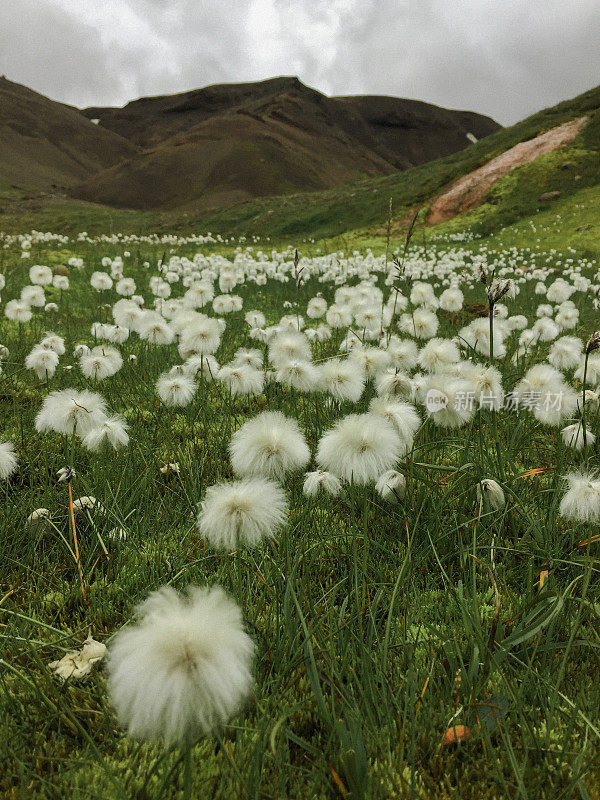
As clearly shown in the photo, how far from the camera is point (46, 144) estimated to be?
107 m

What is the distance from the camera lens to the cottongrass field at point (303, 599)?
3.76 ft

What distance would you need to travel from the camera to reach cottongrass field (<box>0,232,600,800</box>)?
1.15 metres

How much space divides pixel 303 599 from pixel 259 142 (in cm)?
9683

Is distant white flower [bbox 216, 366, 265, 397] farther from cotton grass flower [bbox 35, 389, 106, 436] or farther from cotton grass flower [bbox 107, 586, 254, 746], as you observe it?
cotton grass flower [bbox 107, 586, 254, 746]

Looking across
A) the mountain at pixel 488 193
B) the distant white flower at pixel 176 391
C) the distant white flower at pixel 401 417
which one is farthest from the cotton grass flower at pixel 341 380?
the mountain at pixel 488 193

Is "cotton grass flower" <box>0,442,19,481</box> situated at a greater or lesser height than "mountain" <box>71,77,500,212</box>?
lesser

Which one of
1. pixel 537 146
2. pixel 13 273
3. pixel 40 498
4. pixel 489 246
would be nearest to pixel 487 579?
pixel 40 498

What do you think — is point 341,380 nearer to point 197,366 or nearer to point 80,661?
point 197,366

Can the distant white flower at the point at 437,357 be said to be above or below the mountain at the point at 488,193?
below

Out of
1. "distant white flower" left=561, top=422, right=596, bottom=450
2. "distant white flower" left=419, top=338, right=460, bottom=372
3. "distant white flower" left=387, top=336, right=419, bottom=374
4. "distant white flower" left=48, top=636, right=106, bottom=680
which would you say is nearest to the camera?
"distant white flower" left=48, top=636, right=106, bottom=680

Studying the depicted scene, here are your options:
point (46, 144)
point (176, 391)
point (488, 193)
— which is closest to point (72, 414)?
point (176, 391)

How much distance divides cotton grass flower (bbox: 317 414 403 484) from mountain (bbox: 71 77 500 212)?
59.1 meters

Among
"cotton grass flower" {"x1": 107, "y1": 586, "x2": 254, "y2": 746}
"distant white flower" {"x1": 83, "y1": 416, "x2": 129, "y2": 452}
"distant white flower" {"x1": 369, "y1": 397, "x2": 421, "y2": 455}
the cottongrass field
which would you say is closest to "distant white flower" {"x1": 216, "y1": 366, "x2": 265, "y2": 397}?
the cottongrass field

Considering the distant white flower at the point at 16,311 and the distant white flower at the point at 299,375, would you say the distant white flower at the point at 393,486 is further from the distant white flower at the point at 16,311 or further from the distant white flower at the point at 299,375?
the distant white flower at the point at 16,311
